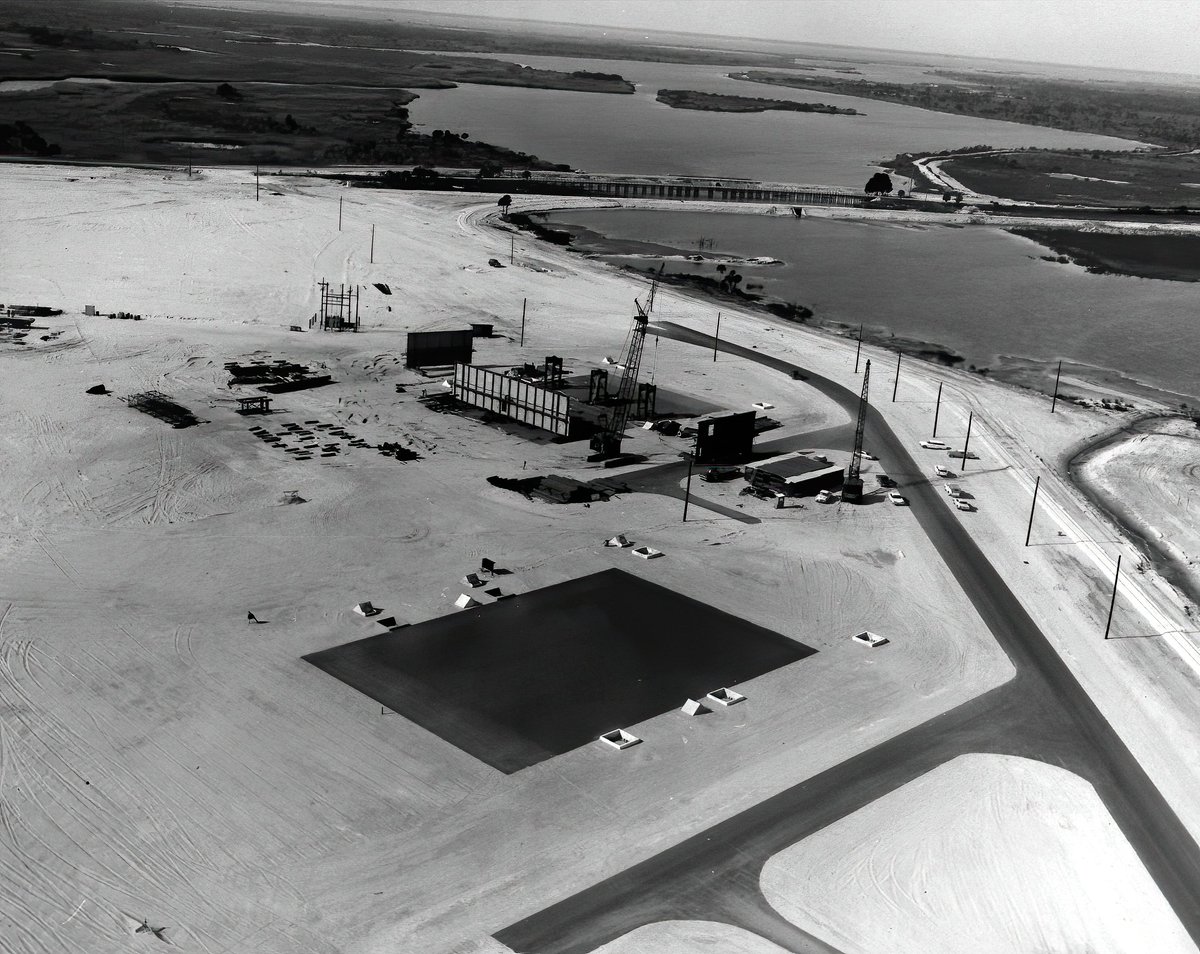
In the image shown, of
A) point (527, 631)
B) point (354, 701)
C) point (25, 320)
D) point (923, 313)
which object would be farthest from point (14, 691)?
point (923, 313)

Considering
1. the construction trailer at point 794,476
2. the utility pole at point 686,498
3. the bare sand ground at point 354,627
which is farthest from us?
the construction trailer at point 794,476

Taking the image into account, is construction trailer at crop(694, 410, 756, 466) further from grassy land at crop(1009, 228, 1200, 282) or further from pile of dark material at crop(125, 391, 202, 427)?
grassy land at crop(1009, 228, 1200, 282)

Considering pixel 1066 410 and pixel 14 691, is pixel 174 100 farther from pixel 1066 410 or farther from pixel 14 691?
pixel 14 691

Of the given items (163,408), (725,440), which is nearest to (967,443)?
(725,440)

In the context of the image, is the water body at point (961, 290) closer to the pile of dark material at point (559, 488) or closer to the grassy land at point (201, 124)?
the grassy land at point (201, 124)

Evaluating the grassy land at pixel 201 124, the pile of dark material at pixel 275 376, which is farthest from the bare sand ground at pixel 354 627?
the grassy land at pixel 201 124

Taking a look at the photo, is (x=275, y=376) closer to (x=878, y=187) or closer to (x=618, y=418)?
(x=618, y=418)

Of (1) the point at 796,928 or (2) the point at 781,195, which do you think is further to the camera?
(2) the point at 781,195

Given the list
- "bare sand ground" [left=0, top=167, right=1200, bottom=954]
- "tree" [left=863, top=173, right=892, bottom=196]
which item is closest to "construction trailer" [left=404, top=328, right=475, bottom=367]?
"bare sand ground" [left=0, top=167, right=1200, bottom=954]
